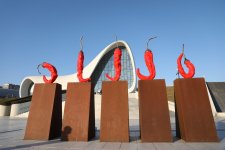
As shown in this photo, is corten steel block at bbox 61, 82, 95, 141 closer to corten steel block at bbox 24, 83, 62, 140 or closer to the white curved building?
corten steel block at bbox 24, 83, 62, 140

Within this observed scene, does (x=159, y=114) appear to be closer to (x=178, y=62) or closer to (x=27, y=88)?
(x=178, y=62)

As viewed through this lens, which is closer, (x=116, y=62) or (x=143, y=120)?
(x=143, y=120)

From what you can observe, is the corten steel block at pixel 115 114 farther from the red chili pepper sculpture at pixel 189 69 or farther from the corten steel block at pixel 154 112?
the red chili pepper sculpture at pixel 189 69

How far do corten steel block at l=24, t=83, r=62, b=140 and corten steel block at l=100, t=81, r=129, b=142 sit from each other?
2.20 m

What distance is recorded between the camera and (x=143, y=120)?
23.0 feet

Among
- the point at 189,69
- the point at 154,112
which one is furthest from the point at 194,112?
the point at 189,69

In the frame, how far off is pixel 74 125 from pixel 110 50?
131ft

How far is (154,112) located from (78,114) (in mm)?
3012

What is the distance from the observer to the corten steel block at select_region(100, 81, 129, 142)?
704 cm

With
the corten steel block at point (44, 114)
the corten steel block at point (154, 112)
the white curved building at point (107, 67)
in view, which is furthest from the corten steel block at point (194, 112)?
the white curved building at point (107, 67)

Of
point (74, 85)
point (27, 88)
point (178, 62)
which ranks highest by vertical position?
point (27, 88)

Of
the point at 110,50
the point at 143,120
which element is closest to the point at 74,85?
the point at 143,120

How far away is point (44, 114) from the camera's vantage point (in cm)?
775

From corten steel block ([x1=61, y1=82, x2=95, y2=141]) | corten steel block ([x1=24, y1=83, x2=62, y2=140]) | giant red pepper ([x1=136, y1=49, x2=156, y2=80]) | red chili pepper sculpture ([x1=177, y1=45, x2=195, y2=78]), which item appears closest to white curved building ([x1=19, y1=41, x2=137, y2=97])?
red chili pepper sculpture ([x1=177, y1=45, x2=195, y2=78])
